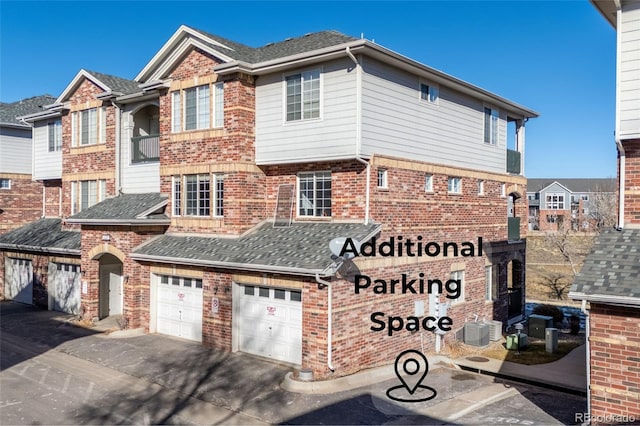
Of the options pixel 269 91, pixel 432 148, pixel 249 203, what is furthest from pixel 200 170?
pixel 432 148

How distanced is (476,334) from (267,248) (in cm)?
847

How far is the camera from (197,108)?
1808cm

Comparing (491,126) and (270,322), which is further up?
(491,126)

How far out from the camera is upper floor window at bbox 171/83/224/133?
57.2ft

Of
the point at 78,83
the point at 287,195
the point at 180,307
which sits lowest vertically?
the point at 180,307

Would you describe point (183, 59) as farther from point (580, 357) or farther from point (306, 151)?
point (580, 357)

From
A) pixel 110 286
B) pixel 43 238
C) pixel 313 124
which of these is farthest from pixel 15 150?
pixel 313 124

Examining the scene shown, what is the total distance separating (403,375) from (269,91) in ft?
32.4

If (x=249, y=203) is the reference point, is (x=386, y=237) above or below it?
below

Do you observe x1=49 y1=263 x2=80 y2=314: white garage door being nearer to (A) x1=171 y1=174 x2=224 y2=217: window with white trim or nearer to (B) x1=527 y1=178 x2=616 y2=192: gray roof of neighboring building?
(A) x1=171 y1=174 x2=224 y2=217: window with white trim

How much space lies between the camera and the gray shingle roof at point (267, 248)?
1388cm

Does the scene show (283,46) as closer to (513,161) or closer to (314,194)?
(314,194)

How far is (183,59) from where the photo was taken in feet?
60.5

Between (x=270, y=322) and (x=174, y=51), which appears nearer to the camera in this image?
(x=270, y=322)
